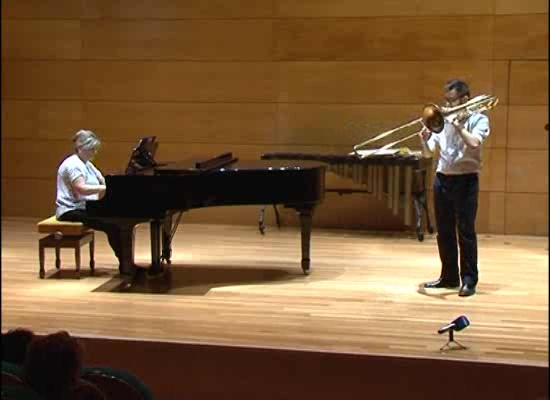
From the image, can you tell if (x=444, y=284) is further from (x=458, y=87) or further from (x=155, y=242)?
(x=155, y=242)

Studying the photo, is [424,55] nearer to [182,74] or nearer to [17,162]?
[182,74]

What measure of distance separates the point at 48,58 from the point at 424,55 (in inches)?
74.4

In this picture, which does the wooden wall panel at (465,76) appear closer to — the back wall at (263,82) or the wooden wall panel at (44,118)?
the back wall at (263,82)

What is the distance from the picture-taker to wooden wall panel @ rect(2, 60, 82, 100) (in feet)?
13.8

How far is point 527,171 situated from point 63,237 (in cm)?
228

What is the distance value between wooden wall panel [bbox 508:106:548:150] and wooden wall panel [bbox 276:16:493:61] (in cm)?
37

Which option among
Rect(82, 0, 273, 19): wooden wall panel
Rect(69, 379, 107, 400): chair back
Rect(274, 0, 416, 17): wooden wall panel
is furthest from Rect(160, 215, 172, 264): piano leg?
Rect(69, 379, 107, 400): chair back

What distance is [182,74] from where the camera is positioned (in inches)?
176

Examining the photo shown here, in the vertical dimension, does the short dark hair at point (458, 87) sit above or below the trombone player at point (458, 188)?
above

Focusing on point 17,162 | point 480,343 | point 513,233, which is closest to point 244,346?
point 480,343

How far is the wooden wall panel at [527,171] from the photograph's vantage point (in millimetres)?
4473

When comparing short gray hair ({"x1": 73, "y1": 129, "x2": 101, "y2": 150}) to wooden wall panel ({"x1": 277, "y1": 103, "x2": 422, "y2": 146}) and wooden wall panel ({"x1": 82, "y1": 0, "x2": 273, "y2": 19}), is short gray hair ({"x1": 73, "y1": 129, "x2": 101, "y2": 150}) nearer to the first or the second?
wooden wall panel ({"x1": 82, "y1": 0, "x2": 273, "y2": 19})

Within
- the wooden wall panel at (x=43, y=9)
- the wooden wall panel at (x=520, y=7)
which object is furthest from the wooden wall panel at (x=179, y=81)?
the wooden wall panel at (x=520, y=7)

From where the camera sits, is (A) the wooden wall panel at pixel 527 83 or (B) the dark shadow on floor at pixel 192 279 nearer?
(B) the dark shadow on floor at pixel 192 279
